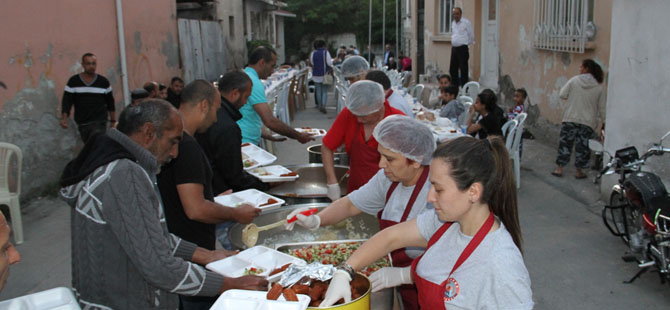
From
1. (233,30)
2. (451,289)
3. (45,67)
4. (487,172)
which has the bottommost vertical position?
(451,289)

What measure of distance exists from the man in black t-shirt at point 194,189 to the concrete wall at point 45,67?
4185 mm

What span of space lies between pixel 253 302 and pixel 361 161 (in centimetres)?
189

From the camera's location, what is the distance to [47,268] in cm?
464

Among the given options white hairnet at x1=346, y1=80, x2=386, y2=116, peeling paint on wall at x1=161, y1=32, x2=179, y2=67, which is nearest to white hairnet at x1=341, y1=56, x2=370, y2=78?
white hairnet at x1=346, y1=80, x2=386, y2=116

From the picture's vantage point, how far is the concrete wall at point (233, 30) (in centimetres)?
1736

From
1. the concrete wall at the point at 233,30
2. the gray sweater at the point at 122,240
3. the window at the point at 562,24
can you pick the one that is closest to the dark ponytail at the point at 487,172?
the gray sweater at the point at 122,240

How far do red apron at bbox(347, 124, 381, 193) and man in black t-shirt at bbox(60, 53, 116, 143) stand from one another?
4.57 meters

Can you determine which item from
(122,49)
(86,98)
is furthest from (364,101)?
(122,49)

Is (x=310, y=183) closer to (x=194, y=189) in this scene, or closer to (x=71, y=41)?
(x=194, y=189)

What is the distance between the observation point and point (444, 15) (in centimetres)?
1520

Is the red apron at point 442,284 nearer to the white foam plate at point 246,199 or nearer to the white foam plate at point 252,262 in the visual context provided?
the white foam plate at point 252,262

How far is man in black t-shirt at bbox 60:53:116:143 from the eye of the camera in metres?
6.91

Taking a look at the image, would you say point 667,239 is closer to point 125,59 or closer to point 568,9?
point 568,9

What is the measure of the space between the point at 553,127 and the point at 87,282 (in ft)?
25.9
